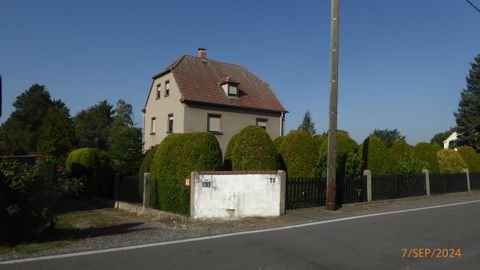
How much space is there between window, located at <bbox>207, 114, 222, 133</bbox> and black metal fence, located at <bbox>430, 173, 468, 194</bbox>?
1491 cm

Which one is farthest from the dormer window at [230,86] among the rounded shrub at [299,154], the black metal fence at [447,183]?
the black metal fence at [447,183]

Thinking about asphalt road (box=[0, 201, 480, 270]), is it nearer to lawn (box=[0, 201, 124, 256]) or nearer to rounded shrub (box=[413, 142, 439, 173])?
lawn (box=[0, 201, 124, 256])

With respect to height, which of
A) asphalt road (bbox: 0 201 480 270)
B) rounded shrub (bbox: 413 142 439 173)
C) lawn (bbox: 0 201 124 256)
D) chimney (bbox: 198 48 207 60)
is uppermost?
chimney (bbox: 198 48 207 60)

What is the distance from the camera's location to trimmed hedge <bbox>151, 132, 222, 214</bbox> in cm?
1348

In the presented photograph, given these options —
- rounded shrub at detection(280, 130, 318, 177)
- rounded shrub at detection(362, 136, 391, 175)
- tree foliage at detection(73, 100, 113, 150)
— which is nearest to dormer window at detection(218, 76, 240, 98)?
rounded shrub at detection(362, 136, 391, 175)

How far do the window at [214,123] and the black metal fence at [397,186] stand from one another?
14.8m

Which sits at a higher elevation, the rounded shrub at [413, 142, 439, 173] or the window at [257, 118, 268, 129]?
the window at [257, 118, 268, 129]

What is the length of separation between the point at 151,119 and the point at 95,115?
46410 millimetres

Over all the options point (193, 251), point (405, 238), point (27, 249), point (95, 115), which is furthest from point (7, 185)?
point (95, 115)

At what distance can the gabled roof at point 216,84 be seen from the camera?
30.2 m

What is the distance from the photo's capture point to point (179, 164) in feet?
46.2

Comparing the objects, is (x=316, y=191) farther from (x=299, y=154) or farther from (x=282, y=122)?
(x=282, y=122)

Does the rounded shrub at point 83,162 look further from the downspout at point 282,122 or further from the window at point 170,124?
the downspout at point 282,122

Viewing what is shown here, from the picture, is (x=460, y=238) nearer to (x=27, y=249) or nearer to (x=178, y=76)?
(x=27, y=249)
